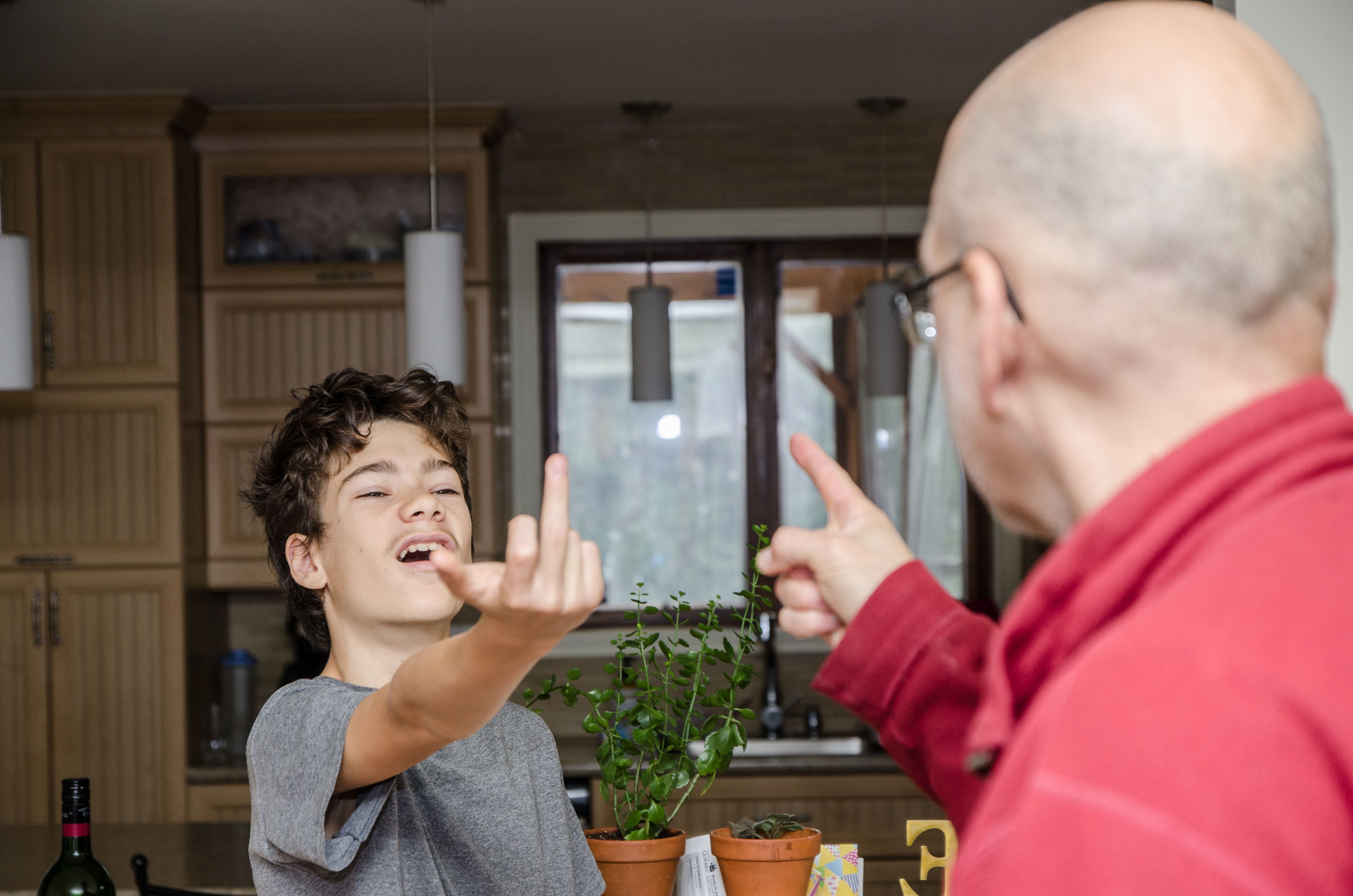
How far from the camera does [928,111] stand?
4203 millimetres

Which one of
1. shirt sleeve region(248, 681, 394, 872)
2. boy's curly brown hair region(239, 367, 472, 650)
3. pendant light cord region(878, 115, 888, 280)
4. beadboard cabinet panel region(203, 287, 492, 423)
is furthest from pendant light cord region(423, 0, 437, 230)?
shirt sleeve region(248, 681, 394, 872)

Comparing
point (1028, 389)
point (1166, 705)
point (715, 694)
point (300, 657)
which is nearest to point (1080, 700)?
point (1166, 705)

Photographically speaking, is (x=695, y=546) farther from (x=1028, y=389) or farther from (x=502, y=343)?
(x=1028, y=389)

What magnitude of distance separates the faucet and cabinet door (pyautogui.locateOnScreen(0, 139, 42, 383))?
2.34 m

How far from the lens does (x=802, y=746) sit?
400 centimetres

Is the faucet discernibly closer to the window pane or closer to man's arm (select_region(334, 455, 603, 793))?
the window pane

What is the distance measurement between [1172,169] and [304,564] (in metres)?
1.06

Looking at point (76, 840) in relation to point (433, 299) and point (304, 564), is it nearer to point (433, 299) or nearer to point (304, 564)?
point (304, 564)

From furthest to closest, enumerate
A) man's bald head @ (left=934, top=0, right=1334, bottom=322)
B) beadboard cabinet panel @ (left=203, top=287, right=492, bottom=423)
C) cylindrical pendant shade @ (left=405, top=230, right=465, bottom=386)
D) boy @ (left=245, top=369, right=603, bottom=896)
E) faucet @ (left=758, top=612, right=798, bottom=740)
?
faucet @ (left=758, top=612, right=798, bottom=740)
beadboard cabinet panel @ (left=203, top=287, right=492, bottom=423)
cylindrical pendant shade @ (left=405, top=230, right=465, bottom=386)
boy @ (left=245, top=369, right=603, bottom=896)
man's bald head @ (left=934, top=0, right=1334, bottom=322)

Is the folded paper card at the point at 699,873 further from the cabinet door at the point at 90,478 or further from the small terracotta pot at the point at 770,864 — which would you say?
the cabinet door at the point at 90,478

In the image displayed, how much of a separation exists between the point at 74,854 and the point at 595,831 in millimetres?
643

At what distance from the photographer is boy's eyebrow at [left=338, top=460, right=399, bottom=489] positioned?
4.45ft

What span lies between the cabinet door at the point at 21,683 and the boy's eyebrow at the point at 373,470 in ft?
9.35

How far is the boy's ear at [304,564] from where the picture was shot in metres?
1.38
